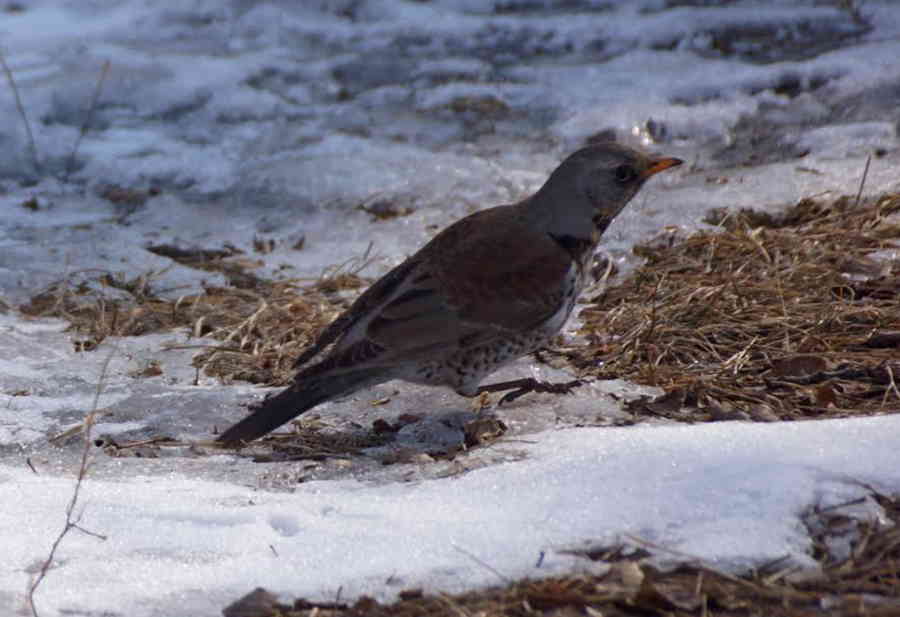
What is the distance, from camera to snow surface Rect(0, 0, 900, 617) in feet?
9.02

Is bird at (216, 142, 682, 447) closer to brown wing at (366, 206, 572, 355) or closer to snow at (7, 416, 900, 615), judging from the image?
brown wing at (366, 206, 572, 355)

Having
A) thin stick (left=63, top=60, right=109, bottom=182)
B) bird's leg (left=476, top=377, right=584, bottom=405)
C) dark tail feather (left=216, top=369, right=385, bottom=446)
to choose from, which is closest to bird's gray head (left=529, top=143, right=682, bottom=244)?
bird's leg (left=476, top=377, right=584, bottom=405)

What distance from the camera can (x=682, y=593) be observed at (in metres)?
2.42

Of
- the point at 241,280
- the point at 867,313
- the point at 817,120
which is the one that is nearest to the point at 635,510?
the point at 867,313

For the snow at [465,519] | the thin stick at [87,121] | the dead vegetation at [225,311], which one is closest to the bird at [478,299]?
the dead vegetation at [225,311]

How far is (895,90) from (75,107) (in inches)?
186

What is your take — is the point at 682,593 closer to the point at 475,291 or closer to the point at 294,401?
the point at 294,401

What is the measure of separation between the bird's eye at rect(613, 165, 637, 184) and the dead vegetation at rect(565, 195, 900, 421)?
42 centimetres

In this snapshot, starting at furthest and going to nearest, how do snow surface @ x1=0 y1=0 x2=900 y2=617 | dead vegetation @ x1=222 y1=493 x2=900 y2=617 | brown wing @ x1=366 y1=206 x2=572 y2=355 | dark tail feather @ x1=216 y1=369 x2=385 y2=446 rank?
brown wing @ x1=366 y1=206 x2=572 y2=355 < dark tail feather @ x1=216 y1=369 x2=385 y2=446 < snow surface @ x1=0 y1=0 x2=900 y2=617 < dead vegetation @ x1=222 y1=493 x2=900 y2=617

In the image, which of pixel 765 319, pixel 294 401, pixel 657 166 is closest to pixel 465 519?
pixel 294 401

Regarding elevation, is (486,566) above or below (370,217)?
above

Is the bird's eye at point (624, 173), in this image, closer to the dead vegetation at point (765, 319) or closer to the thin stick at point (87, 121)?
the dead vegetation at point (765, 319)

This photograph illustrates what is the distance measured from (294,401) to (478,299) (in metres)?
0.72

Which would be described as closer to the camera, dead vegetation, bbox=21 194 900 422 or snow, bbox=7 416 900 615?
snow, bbox=7 416 900 615
